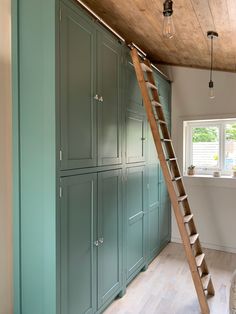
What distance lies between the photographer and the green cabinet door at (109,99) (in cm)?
212


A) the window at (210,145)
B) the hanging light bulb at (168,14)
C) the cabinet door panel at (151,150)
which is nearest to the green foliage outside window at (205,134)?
the window at (210,145)

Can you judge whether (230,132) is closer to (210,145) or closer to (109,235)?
(210,145)

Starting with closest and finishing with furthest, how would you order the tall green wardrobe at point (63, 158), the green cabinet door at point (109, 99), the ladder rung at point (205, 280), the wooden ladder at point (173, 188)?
the tall green wardrobe at point (63, 158) → the green cabinet door at point (109, 99) → the wooden ladder at point (173, 188) → the ladder rung at point (205, 280)

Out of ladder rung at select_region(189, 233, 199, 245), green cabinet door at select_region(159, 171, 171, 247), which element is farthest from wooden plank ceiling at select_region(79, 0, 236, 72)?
ladder rung at select_region(189, 233, 199, 245)

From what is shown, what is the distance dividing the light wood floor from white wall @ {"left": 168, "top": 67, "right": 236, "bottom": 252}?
0.36 metres

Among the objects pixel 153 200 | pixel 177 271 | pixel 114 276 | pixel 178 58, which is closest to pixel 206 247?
pixel 177 271

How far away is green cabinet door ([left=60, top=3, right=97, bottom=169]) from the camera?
66.5 inches

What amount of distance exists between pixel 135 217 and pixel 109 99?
1.32 metres

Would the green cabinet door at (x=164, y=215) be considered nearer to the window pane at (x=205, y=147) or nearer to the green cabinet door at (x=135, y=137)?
the window pane at (x=205, y=147)

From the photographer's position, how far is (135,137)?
9.28ft

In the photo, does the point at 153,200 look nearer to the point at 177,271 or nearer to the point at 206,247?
the point at 177,271

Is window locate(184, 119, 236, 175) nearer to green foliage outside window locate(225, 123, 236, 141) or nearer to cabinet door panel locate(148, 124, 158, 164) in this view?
green foliage outside window locate(225, 123, 236, 141)

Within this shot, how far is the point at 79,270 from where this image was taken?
1.88m

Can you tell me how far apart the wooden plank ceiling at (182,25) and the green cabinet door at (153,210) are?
147cm
